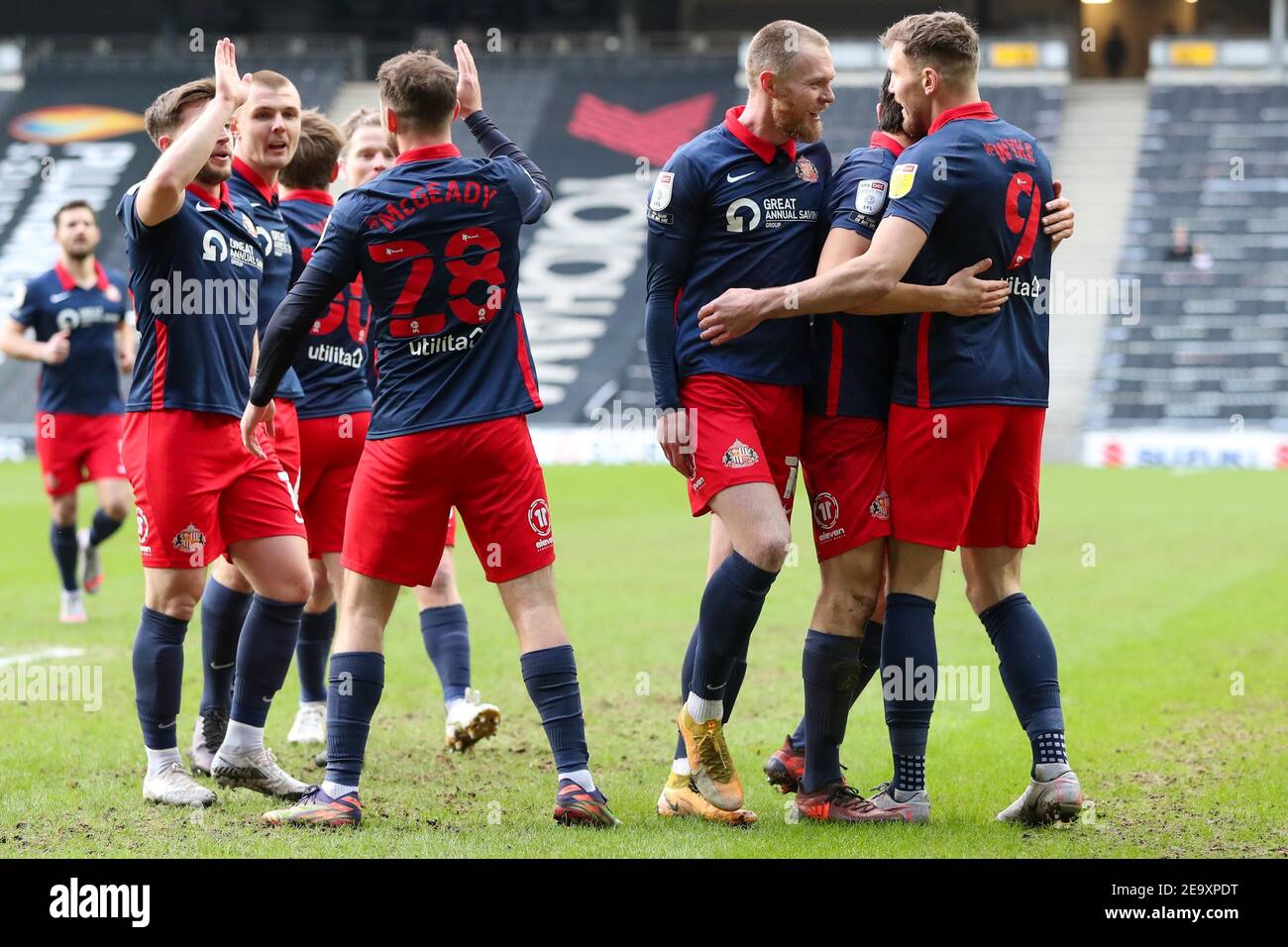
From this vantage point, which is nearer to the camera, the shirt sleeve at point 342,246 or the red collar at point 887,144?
the shirt sleeve at point 342,246

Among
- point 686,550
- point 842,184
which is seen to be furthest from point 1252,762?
point 686,550

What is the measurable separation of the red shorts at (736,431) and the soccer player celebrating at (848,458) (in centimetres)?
10

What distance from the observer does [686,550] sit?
14.6 metres

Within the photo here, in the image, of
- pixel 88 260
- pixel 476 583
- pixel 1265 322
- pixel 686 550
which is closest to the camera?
pixel 88 260

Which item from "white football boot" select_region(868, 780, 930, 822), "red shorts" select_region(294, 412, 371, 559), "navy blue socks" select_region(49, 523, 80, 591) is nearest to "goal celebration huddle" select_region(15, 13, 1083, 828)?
"white football boot" select_region(868, 780, 930, 822)

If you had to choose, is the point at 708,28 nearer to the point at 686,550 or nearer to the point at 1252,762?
the point at 686,550

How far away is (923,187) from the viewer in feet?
16.7

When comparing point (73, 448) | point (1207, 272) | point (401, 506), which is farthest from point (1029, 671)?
point (1207, 272)

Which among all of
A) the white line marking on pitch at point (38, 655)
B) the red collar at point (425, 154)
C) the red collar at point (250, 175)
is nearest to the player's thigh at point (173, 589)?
the red collar at point (250, 175)

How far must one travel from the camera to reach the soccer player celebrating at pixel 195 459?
5.61 m

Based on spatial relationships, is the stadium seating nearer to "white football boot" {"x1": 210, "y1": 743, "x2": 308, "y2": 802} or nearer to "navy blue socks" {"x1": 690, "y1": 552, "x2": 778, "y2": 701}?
"navy blue socks" {"x1": 690, "y1": 552, "x2": 778, "y2": 701}

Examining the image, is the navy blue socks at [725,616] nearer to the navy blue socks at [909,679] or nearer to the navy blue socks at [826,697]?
the navy blue socks at [826,697]

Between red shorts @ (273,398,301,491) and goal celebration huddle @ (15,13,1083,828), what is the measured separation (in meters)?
0.66
